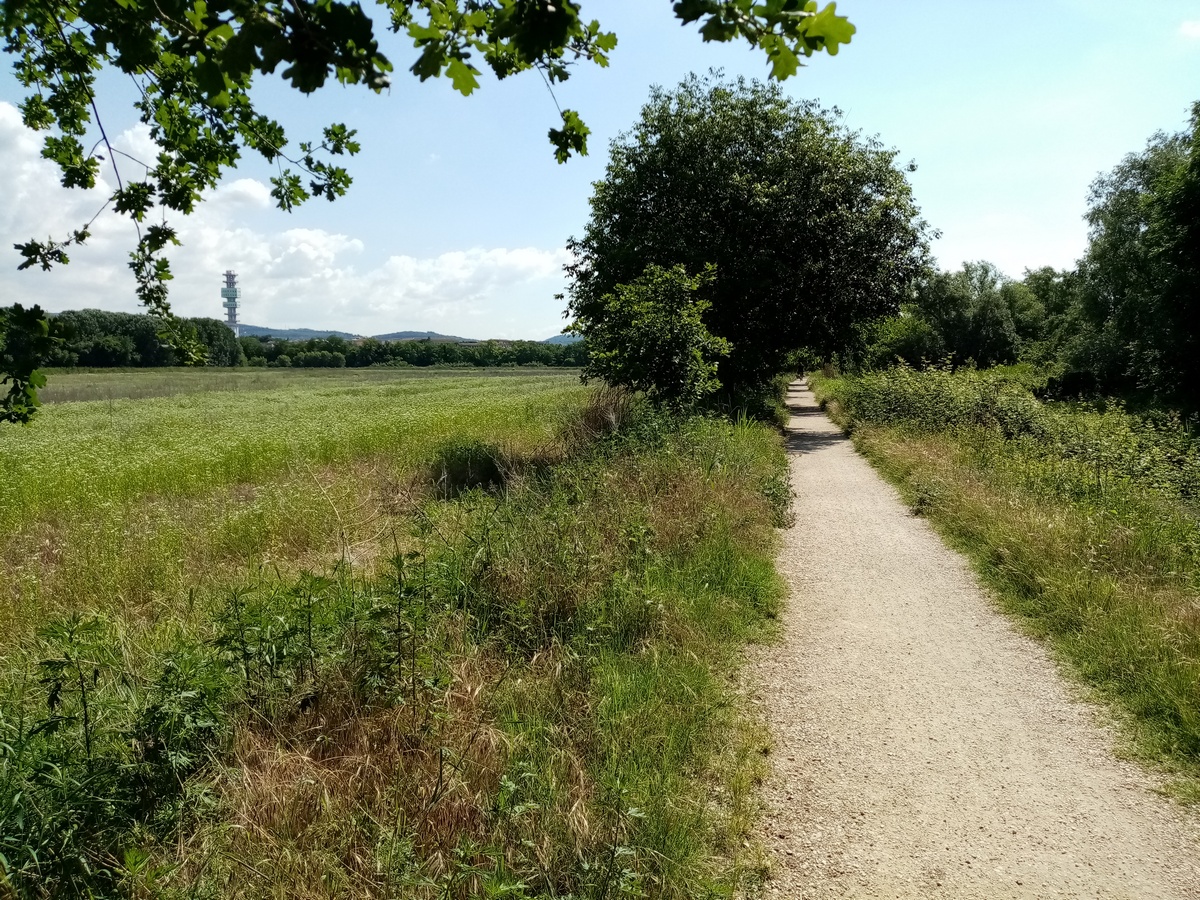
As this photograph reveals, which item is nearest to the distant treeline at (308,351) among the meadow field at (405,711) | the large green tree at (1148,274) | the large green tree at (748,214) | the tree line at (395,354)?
the tree line at (395,354)

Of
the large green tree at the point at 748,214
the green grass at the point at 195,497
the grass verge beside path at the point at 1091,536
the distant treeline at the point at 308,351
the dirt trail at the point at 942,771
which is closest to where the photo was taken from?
the dirt trail at the point at 942,771

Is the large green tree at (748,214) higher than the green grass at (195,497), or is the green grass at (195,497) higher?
the large green tree at (748,214)

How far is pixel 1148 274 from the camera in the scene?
29734 mm

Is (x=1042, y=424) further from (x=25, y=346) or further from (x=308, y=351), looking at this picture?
(x=308, y=351)

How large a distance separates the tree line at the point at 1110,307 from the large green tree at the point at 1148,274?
0.15 feet

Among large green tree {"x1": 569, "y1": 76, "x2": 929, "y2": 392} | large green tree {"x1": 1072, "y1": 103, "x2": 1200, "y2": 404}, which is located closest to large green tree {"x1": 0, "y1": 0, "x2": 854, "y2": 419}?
large green tree {"x1": 569, "y1": 76, "x2": 929, "y2": 392}

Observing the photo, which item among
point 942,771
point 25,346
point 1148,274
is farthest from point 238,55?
point 1148,274

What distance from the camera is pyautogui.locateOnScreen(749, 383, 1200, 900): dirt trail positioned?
10.00 feet

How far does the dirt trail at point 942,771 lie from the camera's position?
10.00ft

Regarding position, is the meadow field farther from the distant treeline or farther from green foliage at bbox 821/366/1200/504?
the distant treeline

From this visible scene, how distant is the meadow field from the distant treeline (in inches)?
2468

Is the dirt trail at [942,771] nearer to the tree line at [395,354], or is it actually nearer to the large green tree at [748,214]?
the large green tree at [748,214]

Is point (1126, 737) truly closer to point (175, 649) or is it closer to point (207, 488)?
point (175, 649)

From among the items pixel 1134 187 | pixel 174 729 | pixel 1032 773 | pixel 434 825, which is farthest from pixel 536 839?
pixel 1134 187
